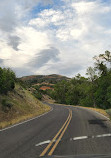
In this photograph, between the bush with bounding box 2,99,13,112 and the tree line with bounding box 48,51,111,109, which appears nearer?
the bush with bounding box 2,99,13,112

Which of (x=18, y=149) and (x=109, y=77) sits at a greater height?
(x=109, y=77)

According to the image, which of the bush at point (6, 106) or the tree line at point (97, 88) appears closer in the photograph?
the bush at point (6, 106)

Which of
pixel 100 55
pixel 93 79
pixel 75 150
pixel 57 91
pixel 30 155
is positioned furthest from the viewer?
pixel 57 91

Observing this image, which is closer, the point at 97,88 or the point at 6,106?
the point at 6,106

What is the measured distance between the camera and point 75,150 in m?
5.69

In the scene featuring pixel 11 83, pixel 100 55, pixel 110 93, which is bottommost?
pixel 110 93

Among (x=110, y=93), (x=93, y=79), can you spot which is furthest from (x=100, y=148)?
(x=93, y=79)

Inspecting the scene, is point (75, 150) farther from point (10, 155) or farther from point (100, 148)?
point (10, 155)

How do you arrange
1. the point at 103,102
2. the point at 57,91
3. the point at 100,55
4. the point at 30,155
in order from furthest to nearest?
the point at 57,91 < the point at 103,102 < the point at 100,55 < the point at 30,155

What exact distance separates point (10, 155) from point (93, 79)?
45317 mm

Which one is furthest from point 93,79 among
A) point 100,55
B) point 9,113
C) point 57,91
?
point 57,91

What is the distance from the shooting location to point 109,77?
132 ft

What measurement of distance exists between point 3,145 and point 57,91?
80641mm

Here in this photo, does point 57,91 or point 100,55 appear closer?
point 100,55
